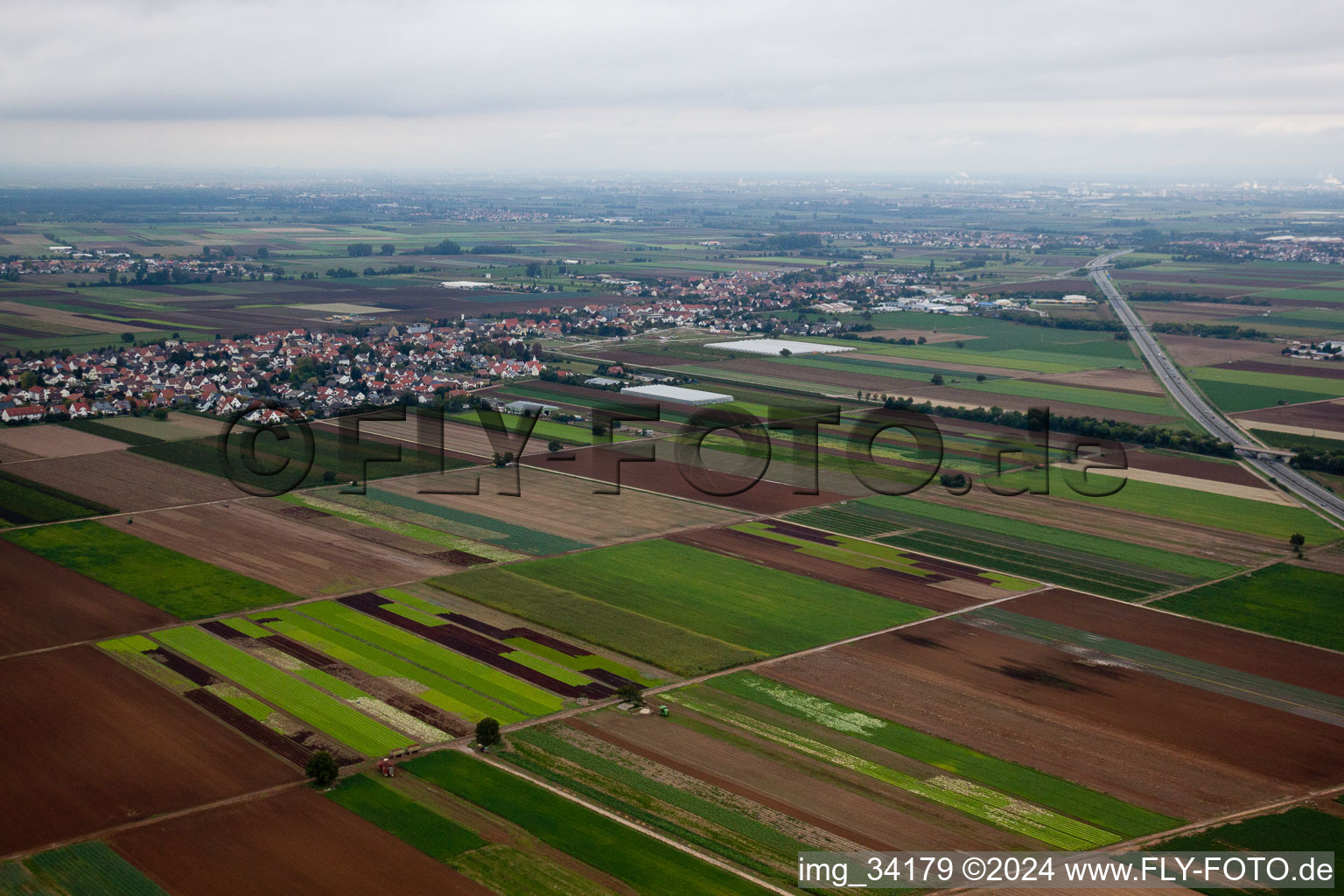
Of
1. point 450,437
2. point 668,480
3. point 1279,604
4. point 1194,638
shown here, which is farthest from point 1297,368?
point 450,437

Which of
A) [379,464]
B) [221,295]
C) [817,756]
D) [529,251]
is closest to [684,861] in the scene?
[817,756]

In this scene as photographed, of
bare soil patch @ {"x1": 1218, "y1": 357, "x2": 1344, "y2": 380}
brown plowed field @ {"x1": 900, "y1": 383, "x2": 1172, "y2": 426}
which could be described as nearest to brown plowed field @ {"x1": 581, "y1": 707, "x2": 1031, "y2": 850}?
brown plowed field @ {"x1": 900, "y1": 383, "x2": 1172, "y2": 426}

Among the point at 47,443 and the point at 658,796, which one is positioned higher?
the point at 47,443

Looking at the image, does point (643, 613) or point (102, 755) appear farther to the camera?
point (643, 613)

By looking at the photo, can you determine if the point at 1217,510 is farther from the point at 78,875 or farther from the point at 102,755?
the point at 78,875

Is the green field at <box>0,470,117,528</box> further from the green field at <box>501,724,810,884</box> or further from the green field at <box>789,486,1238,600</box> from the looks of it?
the green field at <box>789,486,1238,600</box>

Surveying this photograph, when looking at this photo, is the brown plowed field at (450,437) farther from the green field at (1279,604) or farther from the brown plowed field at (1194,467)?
the green field at (1279,604)

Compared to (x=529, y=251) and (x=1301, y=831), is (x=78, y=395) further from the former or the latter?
(x=529, y=251)
